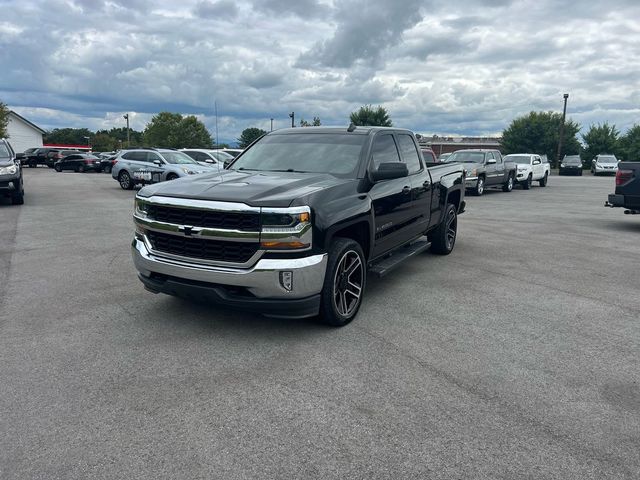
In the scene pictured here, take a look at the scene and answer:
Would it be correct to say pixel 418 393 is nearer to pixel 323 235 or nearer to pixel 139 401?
pixel 323 235

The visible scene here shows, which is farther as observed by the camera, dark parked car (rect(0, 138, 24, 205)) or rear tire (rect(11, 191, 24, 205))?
rear tire (rect(11, 191, 24, 205))

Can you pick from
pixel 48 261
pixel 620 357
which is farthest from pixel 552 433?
pixel 48 261

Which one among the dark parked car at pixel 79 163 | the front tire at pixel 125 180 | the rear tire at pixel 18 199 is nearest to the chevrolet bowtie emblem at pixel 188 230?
the rear tire at pixel 18 199

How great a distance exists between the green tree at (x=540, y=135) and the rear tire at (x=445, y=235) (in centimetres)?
5641

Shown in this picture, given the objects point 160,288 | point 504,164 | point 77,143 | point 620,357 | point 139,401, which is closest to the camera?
point 139,401

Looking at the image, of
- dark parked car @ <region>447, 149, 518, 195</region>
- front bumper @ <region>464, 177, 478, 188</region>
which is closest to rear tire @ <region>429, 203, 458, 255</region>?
dark parked car @ <region>447, 149, 518, 195</region>

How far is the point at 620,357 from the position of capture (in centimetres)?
399

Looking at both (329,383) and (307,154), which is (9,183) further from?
(329,383)

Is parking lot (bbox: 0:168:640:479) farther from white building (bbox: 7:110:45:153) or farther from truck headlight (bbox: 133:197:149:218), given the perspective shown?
white building (bbox: 7:110:45:153)

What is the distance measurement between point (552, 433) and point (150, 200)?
12.0 ft

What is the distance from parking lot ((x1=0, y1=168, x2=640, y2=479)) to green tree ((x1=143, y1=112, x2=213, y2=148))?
8475 cm

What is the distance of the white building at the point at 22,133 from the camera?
64.1m

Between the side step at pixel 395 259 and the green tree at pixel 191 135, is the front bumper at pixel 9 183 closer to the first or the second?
the side step at pixel 395 259

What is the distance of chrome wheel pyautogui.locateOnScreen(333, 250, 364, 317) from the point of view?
4484 mm
